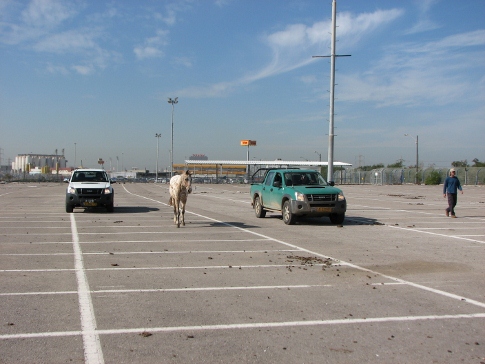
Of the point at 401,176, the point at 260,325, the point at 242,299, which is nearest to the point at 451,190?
the point at 242,299

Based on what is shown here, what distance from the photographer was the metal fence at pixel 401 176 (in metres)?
66.8

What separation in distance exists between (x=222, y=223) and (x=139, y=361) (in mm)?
13021

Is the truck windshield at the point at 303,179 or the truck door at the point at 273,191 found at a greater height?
the truck windshield at the point at 303,179

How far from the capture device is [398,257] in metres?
10.9

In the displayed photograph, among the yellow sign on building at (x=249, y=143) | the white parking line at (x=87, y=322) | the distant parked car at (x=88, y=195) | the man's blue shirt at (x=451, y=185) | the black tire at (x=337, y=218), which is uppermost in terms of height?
the yellow sign on building at (x=249, y=143)

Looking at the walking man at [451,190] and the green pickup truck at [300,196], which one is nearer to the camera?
the green pickup truck at [300,196]

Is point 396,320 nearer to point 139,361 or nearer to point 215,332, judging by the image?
point 215,332

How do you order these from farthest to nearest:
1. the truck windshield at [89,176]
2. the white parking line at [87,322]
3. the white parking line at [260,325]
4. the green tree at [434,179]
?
the green tree at [434,179]
the truck windshield at [89,176]
the white parking line at [260,325]
the white parking line at [87,322]

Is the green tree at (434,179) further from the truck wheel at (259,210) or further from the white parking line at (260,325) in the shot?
the white parking line at (260,325)

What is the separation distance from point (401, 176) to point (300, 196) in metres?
63.9

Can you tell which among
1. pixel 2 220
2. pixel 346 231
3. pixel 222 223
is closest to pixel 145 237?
pixel 222 223

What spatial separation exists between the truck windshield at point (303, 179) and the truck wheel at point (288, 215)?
42.0 inches

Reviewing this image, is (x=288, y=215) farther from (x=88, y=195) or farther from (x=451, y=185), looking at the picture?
(x=88, y=195)

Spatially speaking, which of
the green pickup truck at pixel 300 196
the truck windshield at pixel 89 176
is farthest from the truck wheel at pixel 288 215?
the truck windshield at pixel 89 176
